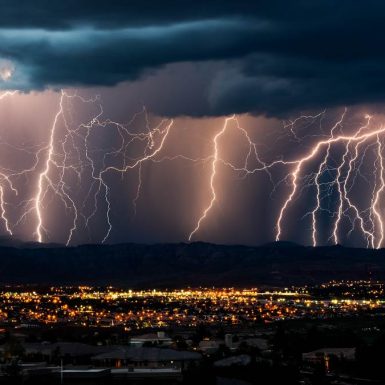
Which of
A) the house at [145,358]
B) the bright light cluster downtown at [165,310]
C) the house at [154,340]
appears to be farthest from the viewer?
the bright light cluster downtown at [165,310]

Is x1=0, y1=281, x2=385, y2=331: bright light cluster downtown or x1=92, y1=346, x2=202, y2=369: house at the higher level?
x1=0, y1=281, x2=385, y2=331: bright light cluster downtown

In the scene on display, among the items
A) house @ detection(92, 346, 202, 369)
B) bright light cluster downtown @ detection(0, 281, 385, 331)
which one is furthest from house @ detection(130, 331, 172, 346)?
bright light cluster downtown @ detection(0, 281, 385, 331)

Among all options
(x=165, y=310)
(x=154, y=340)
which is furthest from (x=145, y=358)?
(x=165, y=310)

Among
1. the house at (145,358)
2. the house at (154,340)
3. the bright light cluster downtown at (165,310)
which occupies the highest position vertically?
the bright light cluster downtown at (165,310)

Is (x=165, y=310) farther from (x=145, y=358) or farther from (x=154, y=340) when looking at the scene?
(x=145, y=358)

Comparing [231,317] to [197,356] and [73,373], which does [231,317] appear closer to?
[197,356]

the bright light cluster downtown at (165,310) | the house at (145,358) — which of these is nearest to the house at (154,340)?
the house at (145,358)

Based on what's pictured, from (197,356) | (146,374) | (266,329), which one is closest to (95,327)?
(266,329)

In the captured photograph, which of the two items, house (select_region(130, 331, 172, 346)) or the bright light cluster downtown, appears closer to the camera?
house (select_region(130, 331, 172, 346))

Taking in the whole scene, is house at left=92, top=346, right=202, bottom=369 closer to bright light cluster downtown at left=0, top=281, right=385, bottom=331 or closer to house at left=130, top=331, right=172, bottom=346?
house at left=130, top=331, right=172, bottom=346

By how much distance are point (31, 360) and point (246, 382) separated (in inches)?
761

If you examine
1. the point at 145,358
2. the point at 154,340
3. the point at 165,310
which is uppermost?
the point at 165,310

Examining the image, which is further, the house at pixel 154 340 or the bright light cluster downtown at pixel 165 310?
the bright light cluster downtown at pixel 165 310

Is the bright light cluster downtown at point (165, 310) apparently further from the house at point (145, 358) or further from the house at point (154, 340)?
the house at point (145, 358)
